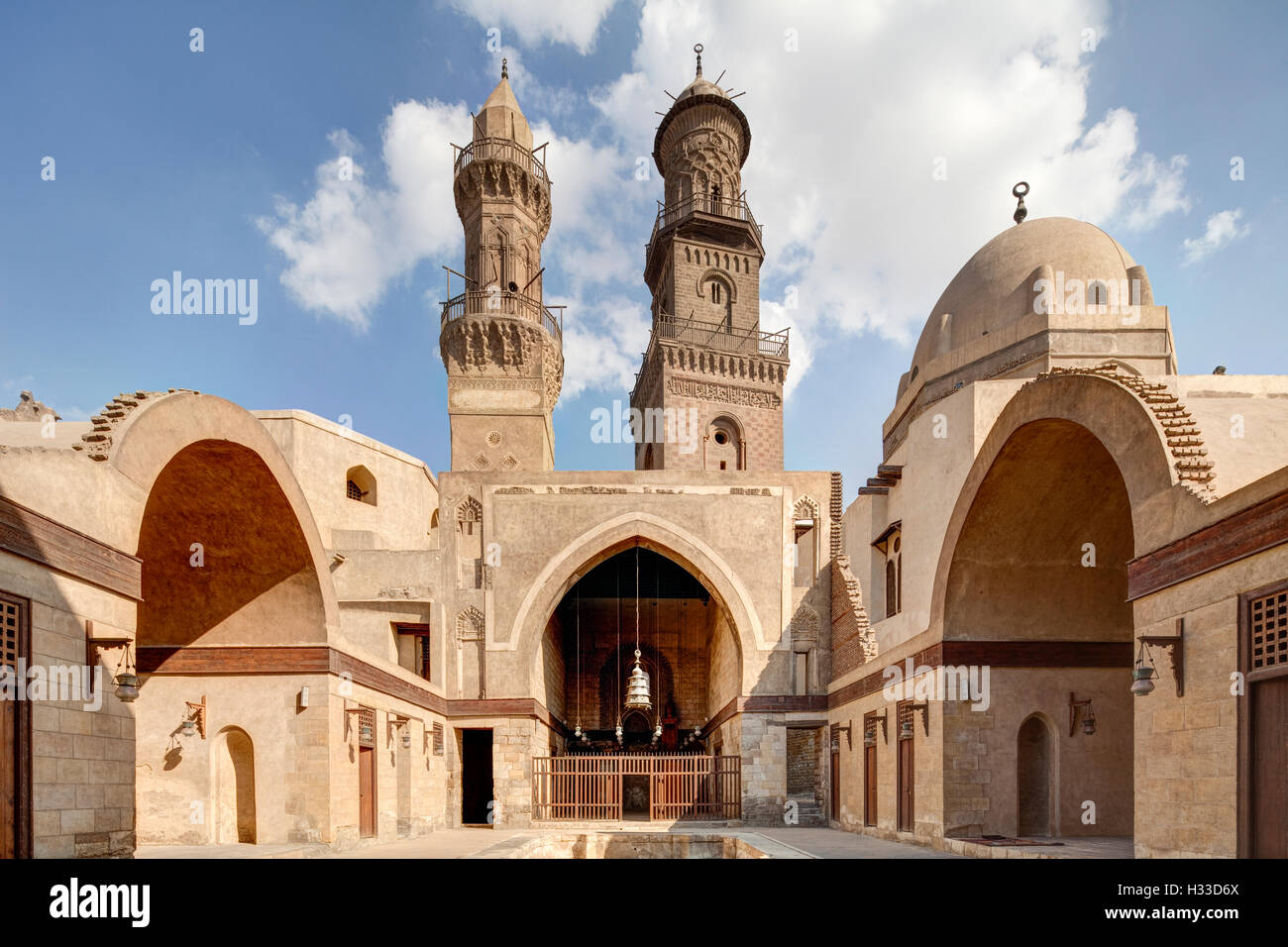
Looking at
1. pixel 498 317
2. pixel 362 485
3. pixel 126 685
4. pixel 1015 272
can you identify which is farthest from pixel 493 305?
pixel 126 685

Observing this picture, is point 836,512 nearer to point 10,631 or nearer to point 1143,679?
point 1143,679

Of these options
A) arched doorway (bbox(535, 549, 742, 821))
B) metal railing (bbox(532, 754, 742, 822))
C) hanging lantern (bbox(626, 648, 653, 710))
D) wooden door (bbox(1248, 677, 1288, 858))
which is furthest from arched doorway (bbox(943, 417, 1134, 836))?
arched doorway (bbox(535, 549, 742, 821))

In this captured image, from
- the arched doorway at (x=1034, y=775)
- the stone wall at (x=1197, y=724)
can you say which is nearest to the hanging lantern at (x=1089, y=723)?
the arched doorway at (x=1034, y=775)

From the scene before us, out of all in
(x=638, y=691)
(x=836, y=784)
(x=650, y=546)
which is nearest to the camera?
(x=638, y=691)

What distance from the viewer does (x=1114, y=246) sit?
62.4 ft

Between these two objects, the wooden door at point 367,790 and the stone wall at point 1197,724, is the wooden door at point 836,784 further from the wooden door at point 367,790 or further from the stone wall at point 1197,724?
the stone wall at point 1197,724

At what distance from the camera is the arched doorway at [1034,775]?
11805 millimetres

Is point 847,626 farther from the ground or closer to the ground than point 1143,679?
closer to the ground

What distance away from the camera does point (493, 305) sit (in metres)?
25.5

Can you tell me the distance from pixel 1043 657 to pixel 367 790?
→ 927 cm

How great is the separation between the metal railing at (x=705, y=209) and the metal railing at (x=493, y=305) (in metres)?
9.05

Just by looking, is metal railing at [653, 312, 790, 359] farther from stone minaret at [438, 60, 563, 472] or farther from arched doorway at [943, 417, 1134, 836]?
arched doorway at [943, 417, 1134, 836]
